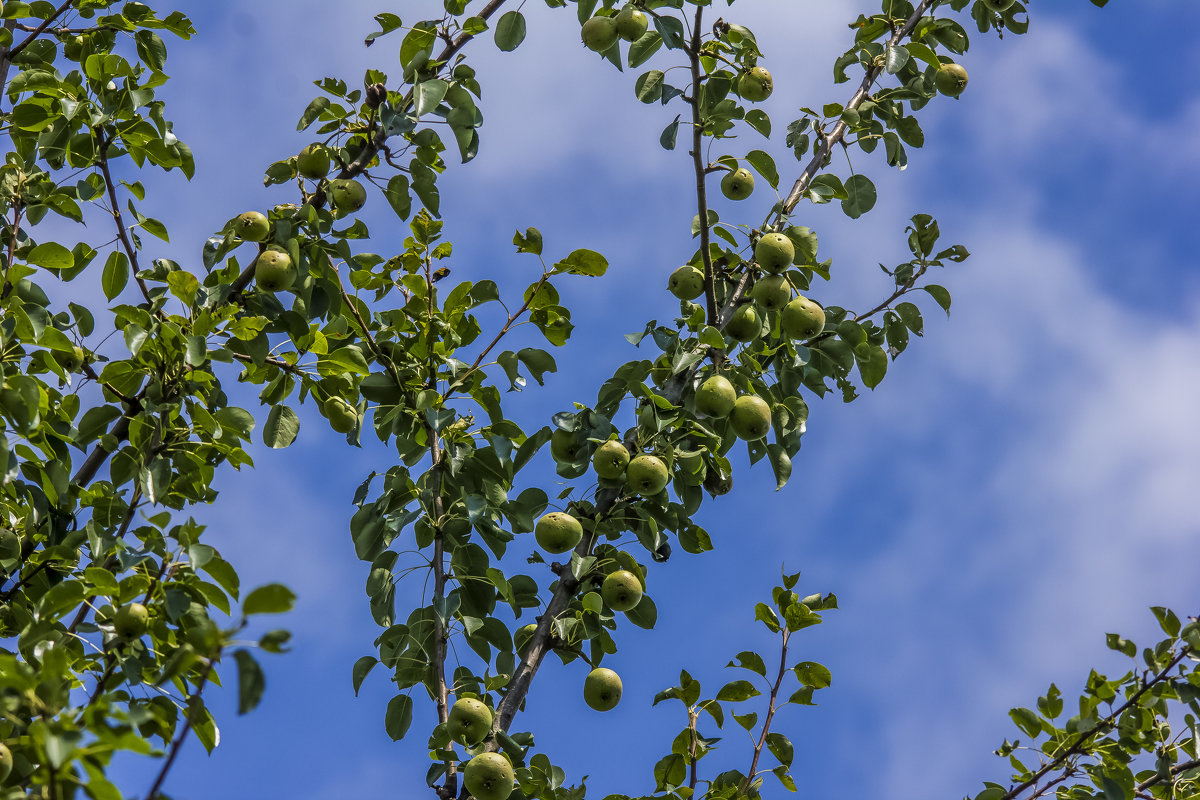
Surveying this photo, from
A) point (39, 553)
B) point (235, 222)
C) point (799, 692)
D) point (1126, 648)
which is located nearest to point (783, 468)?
point (799, 692)

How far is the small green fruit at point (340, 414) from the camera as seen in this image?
12.3 ft

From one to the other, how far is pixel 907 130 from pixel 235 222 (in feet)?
9.42

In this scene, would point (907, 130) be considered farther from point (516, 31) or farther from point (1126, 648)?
Result: point (1126, 648)

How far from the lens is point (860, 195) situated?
14.3 ft

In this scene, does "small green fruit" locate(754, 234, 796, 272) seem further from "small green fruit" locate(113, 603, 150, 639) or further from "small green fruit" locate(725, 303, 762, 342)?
"small green fruit" locate(113, 603, 150, 639)

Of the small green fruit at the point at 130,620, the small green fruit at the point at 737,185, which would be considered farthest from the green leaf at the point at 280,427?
the small green fruit at the point at 737,185

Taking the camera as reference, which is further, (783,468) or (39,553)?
(783,468)

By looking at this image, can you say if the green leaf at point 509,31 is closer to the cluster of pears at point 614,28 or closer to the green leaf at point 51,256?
the cluster of pears at point 614,28

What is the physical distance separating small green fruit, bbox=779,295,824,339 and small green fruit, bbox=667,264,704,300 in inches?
14.7

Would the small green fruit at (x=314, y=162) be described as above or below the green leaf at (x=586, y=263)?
above

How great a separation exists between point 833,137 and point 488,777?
9.39 feet

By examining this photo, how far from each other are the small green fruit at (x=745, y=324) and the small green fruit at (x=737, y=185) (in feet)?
2.77

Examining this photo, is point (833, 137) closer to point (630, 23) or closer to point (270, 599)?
point (630, 23)

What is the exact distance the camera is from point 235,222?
369 cm
